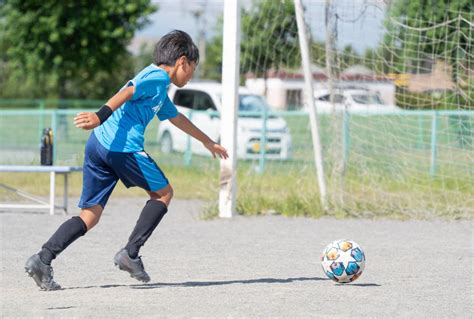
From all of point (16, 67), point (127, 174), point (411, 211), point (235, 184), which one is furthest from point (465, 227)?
point (16, 67)

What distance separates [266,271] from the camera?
7660 millimetres

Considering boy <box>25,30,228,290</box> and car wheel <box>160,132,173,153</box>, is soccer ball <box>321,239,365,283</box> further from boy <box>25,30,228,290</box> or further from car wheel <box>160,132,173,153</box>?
car wheel <box>160,132,173,153</box>

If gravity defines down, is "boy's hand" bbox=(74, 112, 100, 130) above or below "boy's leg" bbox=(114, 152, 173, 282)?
above

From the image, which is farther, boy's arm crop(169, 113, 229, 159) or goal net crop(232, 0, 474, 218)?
goal net crop(232, 0, 474, 218)

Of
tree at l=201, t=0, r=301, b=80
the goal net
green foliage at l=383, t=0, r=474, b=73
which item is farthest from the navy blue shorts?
tree at l=201, t=0, r=301, b=80

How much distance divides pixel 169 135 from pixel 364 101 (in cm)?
825

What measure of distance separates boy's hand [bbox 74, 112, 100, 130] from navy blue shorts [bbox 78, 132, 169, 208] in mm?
523

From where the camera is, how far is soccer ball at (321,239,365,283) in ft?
22.6

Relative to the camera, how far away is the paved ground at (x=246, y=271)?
5.93 metres

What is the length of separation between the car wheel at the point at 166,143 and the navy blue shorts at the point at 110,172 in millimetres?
12926

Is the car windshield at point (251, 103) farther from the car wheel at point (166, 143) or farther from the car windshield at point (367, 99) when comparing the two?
the car windshield at point (367, 99)

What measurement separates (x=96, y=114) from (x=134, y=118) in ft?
1.83

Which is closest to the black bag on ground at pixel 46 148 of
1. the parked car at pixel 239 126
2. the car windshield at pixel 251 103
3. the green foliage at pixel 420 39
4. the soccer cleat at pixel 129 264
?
the green foliage at pixel 420 39

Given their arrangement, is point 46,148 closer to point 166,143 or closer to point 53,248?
point 53,248
